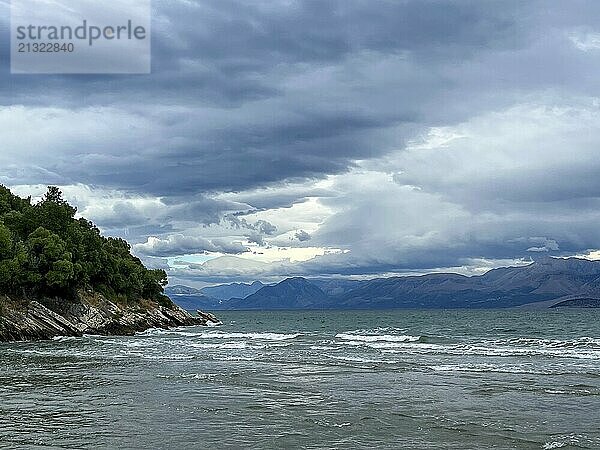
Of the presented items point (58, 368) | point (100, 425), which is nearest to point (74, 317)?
point (58, 368)

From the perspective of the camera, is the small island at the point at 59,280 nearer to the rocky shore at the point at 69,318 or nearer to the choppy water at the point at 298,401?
the rocky shore at the point at 69,318

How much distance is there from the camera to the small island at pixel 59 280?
68.6 m

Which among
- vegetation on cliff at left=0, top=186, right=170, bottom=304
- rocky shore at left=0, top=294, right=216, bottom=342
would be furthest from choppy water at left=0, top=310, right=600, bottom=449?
vegetation on cliff at left=0, top=186, right=170, bottom=304

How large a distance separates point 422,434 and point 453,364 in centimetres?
2185

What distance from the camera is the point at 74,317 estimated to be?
74.0m

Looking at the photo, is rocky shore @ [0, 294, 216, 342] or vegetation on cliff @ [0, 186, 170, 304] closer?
rocky shore @ [0, 294, 216, 342]

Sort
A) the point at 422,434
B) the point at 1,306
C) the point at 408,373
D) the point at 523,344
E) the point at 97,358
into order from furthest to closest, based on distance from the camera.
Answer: the point at 1,306 → the point at 523,344 → the point at 97,358 → the point at 408,373 → the point at 422,434

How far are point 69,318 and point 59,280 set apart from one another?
4.38 metres

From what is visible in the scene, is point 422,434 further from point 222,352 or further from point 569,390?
point 222,352

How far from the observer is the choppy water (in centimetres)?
1941

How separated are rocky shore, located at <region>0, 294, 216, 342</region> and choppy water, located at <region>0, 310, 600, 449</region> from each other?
19071 mm

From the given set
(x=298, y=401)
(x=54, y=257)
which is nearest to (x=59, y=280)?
(x=54, y=257)

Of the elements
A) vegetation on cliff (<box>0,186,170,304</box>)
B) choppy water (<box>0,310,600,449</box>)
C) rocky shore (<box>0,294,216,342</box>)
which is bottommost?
choppy water (<box>0,310,600,449</box>)

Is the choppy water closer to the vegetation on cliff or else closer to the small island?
the small island
